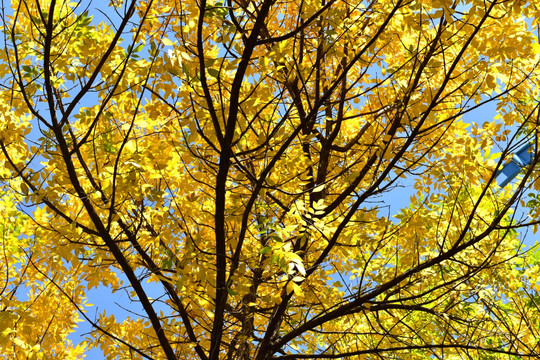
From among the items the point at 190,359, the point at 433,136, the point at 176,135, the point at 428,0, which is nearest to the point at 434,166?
the point at 433,136

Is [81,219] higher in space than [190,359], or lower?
higher

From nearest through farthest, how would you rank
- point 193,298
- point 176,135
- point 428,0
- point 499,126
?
point 193,298
point 176,135
point 428,0
point 499,126

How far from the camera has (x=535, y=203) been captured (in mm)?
3600

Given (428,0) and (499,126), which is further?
(499,126)

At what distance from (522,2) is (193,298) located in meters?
2.80

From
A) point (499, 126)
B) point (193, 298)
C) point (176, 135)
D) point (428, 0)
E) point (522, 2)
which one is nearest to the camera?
point (522, 2)

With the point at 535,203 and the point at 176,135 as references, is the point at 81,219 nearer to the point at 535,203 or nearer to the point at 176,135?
the point at 176,135

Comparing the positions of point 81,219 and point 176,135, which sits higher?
point 81,219

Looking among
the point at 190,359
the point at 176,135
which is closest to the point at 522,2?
the point at 176,135

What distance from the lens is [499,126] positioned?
4.44 metres

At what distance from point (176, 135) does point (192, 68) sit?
2.71ft

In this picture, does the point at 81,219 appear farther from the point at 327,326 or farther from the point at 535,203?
the point at 535,203

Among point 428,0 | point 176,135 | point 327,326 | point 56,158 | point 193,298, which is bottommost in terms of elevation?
point 193,298

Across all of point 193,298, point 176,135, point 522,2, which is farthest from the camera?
point 176,135
